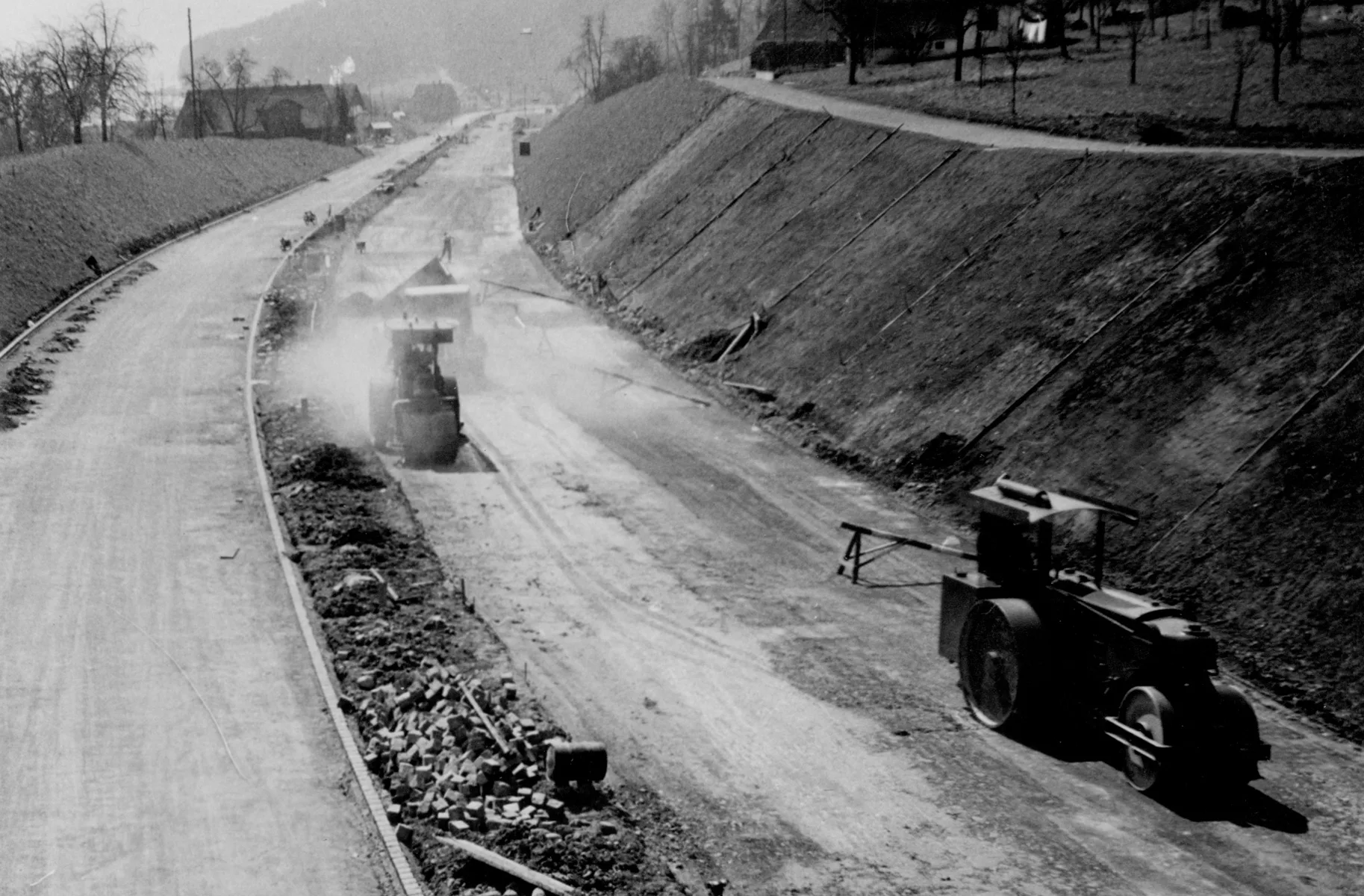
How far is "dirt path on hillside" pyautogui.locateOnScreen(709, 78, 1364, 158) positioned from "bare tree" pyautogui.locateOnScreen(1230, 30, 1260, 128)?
493 cm

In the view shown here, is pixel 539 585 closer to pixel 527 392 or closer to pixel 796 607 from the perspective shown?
pixel 796 607

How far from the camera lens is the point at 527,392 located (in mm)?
31906

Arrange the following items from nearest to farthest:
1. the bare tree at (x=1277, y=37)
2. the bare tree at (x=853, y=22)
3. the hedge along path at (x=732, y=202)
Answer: the bare tree at (x=1277, y=37) < the hedge along path at (x=732, y=202) < the bare tree at (x=853, y=22)

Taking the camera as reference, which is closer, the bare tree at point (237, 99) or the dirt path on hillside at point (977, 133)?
the dirt path on hillside at point (977, 133)

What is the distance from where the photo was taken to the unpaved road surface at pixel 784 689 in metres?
12.2

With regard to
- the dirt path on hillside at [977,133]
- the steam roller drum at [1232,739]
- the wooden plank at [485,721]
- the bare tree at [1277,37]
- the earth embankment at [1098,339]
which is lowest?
the wooden plank at [485,721]

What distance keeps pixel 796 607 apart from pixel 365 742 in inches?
263

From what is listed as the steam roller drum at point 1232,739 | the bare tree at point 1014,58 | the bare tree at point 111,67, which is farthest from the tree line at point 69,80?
the steam roller drum at point 1232,739

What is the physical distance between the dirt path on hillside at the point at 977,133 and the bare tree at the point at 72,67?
42.5m

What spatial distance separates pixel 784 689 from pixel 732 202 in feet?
97.9

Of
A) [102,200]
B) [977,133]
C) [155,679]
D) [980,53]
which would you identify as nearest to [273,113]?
[102,200]

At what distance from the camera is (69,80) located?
87.2 m

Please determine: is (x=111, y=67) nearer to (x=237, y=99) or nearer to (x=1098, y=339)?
(x=237, y=99)

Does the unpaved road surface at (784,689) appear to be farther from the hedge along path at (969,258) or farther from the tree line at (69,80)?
the tree line at (69,80)
